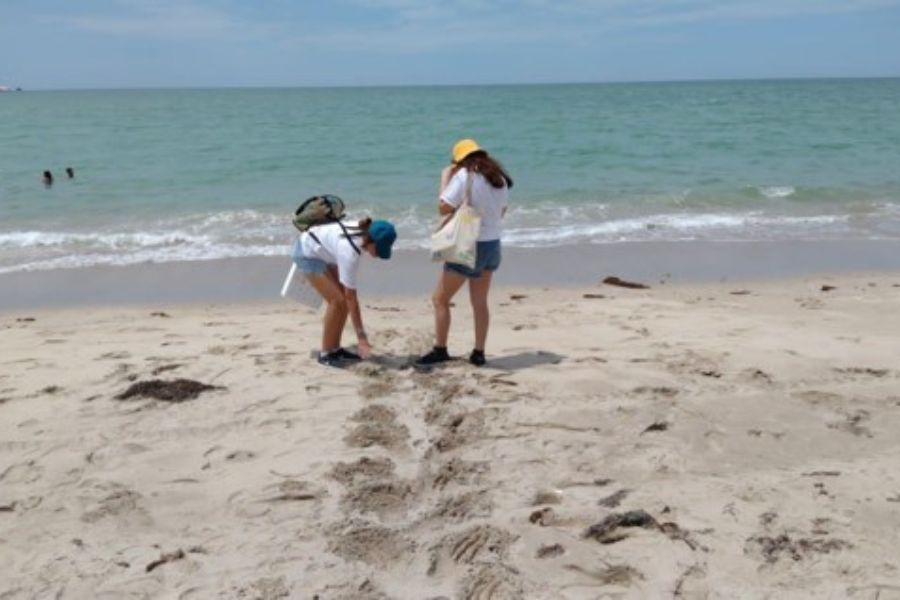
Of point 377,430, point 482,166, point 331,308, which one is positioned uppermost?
point 482,166

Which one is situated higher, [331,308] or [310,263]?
[310,263]

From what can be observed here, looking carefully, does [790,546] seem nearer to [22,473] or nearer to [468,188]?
[468,188]

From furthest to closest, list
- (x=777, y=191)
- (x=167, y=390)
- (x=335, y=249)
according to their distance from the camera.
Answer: (x=777, y=191) < (x=335, y=249) < (x=167, y=390)

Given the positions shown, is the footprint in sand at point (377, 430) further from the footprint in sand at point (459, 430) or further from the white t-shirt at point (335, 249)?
the white t-shirt at point (335, 249)

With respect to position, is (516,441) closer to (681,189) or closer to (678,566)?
(678,566)

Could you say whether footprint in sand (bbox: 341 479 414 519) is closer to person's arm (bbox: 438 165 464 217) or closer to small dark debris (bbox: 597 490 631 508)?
small dark debris (bbox: 597 490 631 508)

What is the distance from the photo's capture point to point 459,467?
13.8 feet

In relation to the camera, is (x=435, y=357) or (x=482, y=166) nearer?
(x=482, y=166)

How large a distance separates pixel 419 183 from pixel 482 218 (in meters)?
11.8

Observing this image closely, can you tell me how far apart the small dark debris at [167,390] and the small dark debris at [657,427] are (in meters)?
2.64

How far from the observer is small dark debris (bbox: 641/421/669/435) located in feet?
15.2

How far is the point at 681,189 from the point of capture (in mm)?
15844

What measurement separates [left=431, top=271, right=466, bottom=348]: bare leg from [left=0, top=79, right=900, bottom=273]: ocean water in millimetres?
5473

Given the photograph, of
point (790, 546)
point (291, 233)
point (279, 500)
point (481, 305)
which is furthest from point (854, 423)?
point (291, 233)
